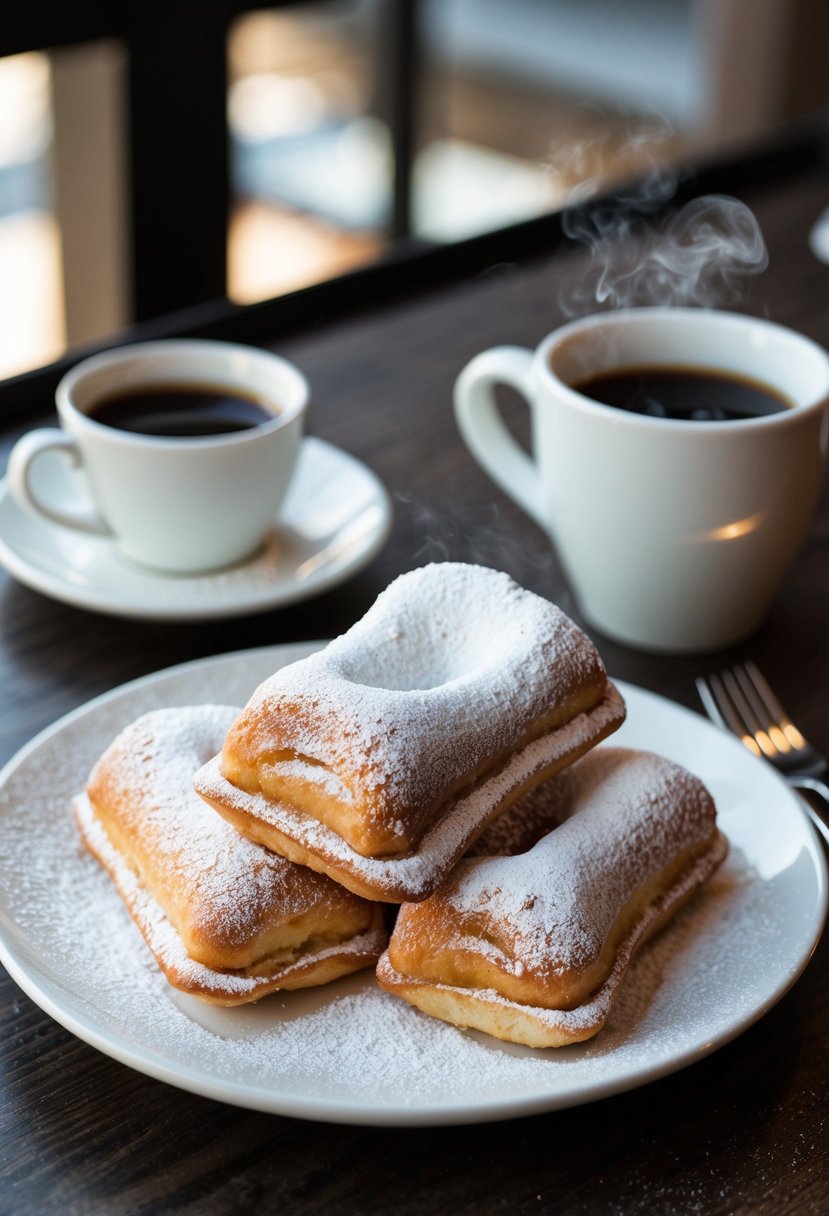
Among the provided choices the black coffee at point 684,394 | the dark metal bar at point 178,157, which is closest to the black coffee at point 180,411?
the black coffee at point 684,394

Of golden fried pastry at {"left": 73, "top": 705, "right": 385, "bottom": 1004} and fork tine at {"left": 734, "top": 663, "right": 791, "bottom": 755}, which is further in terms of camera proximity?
fork tine at {"left": 734, "top": 663, "right": 791, "bottom": 755}

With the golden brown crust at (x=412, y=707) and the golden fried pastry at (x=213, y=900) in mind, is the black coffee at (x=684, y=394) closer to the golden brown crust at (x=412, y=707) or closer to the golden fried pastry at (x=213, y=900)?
the golden brown crust at (x=412, y=707)

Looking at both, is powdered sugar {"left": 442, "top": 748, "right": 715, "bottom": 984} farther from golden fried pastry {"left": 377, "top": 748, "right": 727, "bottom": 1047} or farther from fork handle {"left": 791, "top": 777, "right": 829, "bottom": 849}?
fork handle {"left": 791, "top": 777, "right": 829, "bottom": 849}

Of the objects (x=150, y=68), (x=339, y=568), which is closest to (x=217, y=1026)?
(x=339, y=568)

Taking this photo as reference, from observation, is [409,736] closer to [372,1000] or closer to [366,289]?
[372,1000]

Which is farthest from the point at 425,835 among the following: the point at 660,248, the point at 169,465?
the point at 660,248

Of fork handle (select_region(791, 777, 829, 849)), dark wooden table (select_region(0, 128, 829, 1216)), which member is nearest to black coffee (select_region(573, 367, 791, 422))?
dark wooden table (select_region(0, 128, 829, 1216))
